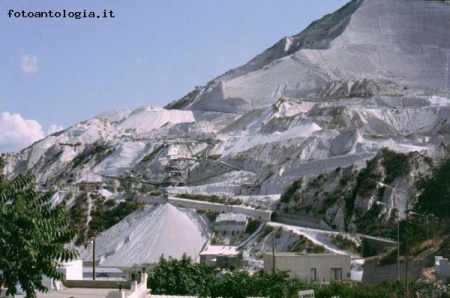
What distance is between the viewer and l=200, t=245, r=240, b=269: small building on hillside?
61.6m

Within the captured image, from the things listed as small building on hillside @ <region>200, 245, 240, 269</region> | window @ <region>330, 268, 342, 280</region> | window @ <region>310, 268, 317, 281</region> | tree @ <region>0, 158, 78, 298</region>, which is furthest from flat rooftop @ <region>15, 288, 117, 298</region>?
small building on hillside @ <region>200, 245, 240, 269</region>

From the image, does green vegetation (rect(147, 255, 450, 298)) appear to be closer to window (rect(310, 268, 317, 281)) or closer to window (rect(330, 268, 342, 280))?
window (rect(310, 268, 317, 281))

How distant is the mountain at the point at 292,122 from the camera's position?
9519 cm

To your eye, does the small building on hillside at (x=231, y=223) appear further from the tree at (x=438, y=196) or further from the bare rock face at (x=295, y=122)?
the tree at (x=438, y=196)

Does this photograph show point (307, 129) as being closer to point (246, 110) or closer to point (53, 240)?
point (246, 110)

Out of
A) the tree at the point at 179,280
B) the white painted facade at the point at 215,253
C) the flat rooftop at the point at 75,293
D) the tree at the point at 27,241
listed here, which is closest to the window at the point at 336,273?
the white painted facade at the point at 215,253

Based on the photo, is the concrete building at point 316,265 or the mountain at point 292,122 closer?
the concrete building at point 316,265

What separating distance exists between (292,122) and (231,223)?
42.0m

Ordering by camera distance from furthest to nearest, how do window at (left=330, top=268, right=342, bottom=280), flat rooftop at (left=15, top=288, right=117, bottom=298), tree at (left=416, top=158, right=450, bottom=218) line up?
tree at (left=416, top=158, right=450, bottom=218) < window at (left=330, top=268, right=342, bottom=280) < flat rooftop at (left=15, top=288, right=117, bottom=298)

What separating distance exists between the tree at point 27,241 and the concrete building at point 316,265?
105 feet

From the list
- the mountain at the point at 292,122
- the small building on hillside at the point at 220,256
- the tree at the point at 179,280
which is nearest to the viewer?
the tree at the point at 179,280

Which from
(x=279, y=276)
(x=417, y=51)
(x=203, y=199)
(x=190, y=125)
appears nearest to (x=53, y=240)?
(x=279, y=276)

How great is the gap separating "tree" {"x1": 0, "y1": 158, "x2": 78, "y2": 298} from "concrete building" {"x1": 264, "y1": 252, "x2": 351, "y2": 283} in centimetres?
3207

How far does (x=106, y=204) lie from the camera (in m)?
88.1
